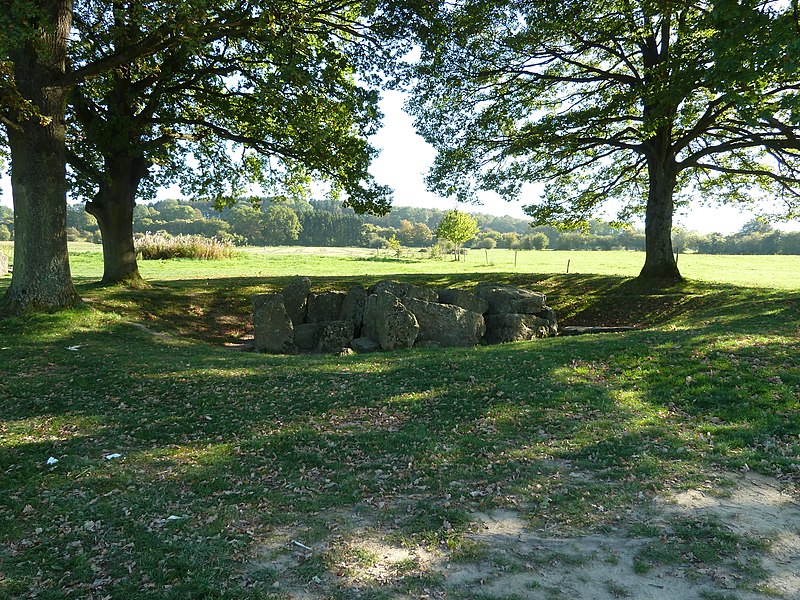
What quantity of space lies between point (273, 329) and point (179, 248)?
1028 inches

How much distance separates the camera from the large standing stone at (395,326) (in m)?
13.6

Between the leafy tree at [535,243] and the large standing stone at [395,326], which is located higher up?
the leafy tree at [535,243]

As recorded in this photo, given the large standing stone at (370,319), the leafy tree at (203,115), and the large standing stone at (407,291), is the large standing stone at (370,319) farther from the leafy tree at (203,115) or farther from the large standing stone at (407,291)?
the leafy tree at (203,115)

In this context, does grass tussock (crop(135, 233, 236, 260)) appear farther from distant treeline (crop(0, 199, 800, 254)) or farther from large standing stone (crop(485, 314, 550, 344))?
distant treeline (crop(0, 199, 800, 254))

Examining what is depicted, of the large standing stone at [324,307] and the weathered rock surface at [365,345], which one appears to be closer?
the weathered rock surface at [365,345]

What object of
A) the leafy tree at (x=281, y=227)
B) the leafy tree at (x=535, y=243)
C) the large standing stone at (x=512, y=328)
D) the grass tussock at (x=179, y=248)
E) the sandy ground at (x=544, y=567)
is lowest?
the sandy ground at (x=544, y=567)

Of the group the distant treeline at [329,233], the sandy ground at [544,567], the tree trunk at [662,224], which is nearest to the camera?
the sandy ground at [544,567]

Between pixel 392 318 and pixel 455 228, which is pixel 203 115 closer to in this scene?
pixel 392 318

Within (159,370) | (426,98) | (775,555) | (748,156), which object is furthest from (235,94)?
(748,156)

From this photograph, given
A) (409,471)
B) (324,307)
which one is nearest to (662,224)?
(324,307)

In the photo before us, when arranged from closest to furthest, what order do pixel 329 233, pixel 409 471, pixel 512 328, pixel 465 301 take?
pixel 409 471 < pixel 512 328 < pixel 465 301 < pixel 329 233

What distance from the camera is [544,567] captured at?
431 centimetres

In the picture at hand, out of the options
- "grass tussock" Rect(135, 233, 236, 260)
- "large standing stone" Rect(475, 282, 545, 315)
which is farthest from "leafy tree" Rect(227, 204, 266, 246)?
"large standing stone" Rect(475, 282, 545, 315)

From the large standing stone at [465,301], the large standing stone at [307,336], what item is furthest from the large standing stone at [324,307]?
the large standing stone at [465,301]
